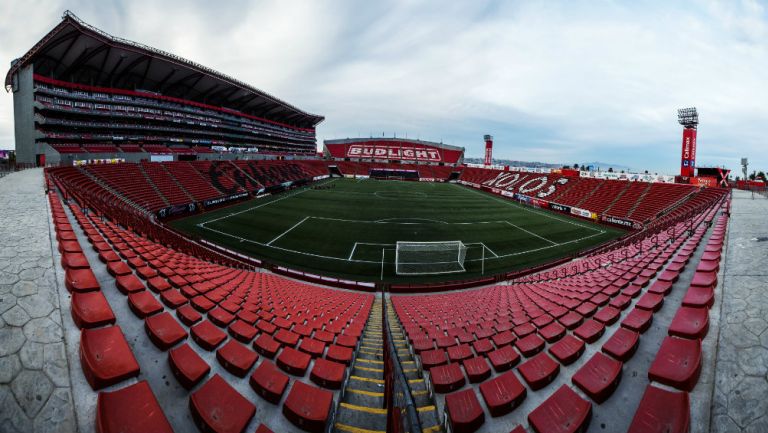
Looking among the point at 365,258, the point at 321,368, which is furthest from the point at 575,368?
the point at 365,258

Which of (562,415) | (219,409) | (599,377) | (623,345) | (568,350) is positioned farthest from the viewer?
(568,350)

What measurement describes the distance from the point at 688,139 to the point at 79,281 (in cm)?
6195

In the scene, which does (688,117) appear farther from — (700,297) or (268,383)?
(268,383)

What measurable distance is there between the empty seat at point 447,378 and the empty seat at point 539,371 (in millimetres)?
1037

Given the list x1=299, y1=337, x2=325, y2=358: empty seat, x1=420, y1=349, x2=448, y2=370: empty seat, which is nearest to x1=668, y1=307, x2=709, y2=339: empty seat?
x1=420, y1=349, x2=448, y2=370: empty seat

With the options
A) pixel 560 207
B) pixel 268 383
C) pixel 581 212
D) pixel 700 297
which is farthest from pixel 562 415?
pixel 560 207

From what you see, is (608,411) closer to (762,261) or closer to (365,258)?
(762,261)

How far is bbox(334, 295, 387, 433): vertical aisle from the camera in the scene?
4.26 m

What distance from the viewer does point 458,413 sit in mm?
4145

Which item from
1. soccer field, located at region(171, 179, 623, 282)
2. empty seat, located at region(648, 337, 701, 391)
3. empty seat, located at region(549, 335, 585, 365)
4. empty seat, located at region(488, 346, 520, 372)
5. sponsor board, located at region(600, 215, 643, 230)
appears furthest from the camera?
sponsor board, located at region(600, 215, 643, 230)

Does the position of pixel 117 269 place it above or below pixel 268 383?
above

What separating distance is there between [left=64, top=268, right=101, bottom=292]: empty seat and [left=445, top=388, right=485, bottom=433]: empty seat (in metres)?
6.34

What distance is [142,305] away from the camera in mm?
5617

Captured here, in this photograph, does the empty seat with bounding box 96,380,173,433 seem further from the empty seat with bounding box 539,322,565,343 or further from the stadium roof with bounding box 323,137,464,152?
the stadium roof with bounding box 323,137,464,152
